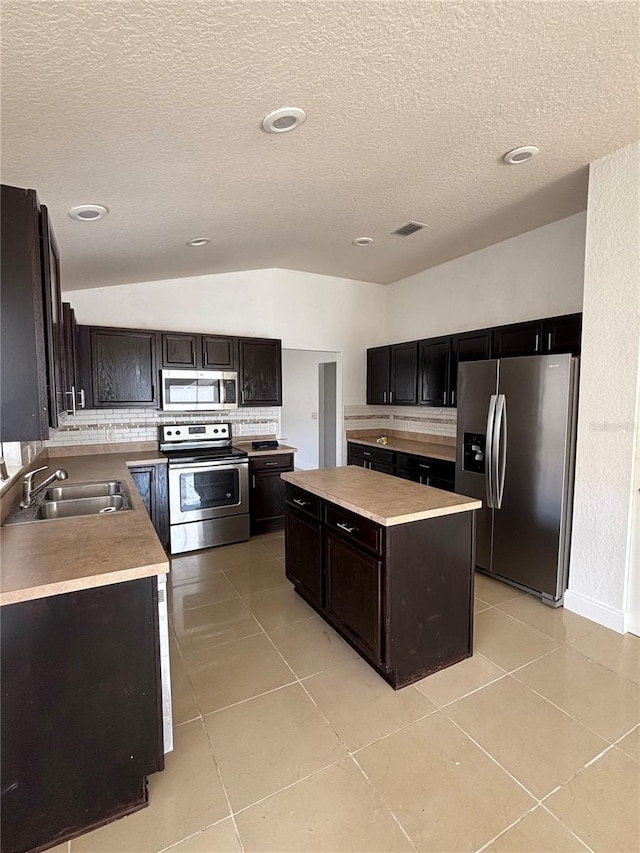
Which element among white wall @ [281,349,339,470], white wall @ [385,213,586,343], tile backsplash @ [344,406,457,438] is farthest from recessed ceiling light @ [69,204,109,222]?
white wall @ [281,349,339,470]

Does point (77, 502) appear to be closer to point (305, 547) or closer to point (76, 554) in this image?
point (76, 554)

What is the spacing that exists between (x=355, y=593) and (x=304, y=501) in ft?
2.32

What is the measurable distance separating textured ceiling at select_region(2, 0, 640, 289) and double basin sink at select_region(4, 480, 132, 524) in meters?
1.57

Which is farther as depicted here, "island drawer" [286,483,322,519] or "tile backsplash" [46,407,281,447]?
"tile backsplash" [46,407,281,447]

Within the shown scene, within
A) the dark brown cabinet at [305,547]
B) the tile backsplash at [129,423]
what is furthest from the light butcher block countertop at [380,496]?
the tile backsplash at [129,423]

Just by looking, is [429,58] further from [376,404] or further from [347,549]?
[376,404]

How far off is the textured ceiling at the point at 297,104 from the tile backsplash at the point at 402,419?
7.68ft

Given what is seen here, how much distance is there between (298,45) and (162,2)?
0.45m

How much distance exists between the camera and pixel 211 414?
466cm

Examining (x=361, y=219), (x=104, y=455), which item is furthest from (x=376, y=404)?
(x=104, y=455)

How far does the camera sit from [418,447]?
463 centimetres

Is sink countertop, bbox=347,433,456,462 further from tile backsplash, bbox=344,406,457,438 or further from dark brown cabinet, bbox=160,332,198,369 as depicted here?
dark brown cabinet, bbox=160,332,198,369

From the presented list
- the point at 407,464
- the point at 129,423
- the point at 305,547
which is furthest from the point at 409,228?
the point at 129,423

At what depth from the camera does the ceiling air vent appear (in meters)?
3.48
